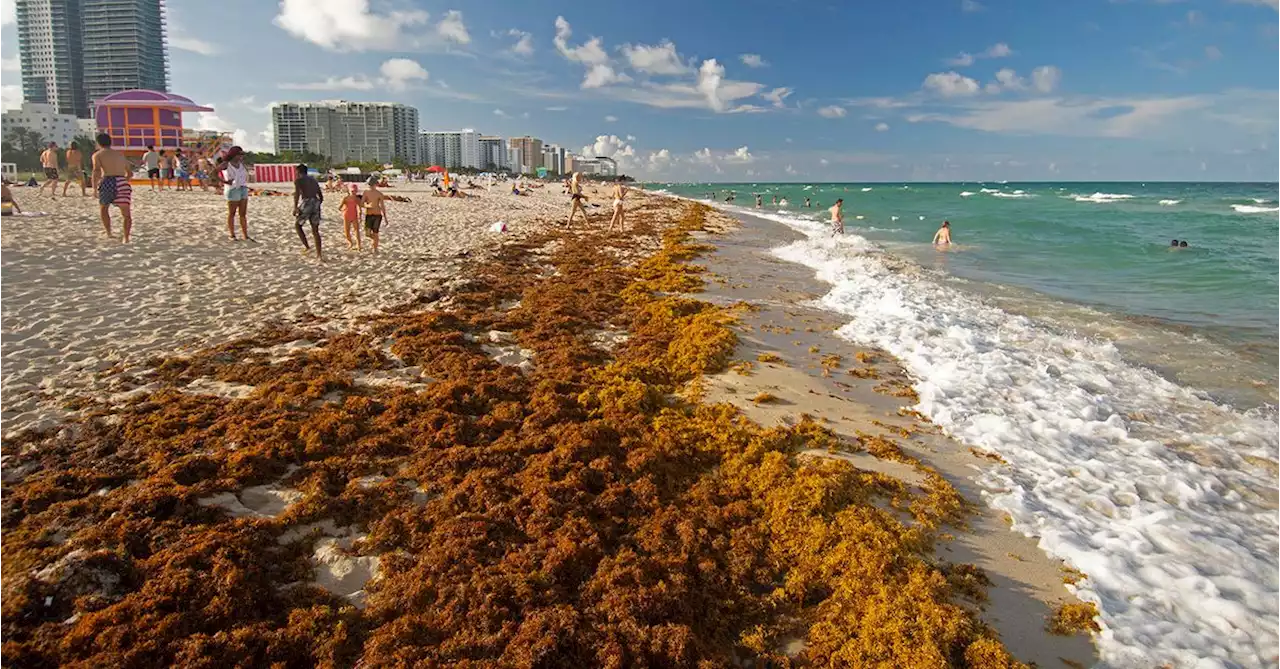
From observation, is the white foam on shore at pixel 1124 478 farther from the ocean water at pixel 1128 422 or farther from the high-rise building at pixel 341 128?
the high-rise building at pixel 341 128

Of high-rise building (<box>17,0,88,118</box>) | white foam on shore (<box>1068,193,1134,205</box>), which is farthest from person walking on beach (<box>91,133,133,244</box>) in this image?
high-rise building (<box>17,0,88,118</box>)

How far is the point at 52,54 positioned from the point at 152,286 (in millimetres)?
162066

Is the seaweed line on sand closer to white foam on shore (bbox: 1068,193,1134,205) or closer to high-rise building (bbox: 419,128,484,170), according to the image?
white foam on shore (bbox: 1068,193,1134,205)

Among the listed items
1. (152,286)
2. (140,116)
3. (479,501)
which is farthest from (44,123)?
(479,501)

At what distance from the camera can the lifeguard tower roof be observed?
107 feet

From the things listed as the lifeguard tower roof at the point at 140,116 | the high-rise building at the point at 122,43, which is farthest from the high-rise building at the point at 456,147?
the lifeguard tower roof at the point at 140,116

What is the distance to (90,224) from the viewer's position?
1273 centimetres

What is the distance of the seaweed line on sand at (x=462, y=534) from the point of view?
8.18 feet

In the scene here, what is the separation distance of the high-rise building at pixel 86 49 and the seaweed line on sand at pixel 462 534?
146m

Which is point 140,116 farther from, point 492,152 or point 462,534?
point 492,152

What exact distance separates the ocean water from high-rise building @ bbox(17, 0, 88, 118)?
163 meters

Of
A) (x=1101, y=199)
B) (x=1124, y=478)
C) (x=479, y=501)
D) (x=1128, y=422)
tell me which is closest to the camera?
(x=479, y=501)

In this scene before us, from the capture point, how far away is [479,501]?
3531 mm

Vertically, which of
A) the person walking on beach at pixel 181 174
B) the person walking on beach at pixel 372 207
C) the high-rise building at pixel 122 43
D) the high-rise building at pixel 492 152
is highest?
the high-rise building at pixel 122 43
